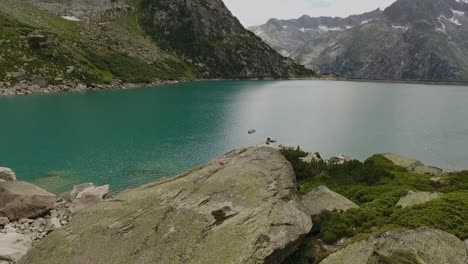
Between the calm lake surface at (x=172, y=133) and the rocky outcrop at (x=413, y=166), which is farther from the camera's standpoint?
the calm lake surface at (x=172, y=133)

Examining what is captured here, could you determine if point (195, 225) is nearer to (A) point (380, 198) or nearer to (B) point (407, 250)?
(B) point (407, 250)

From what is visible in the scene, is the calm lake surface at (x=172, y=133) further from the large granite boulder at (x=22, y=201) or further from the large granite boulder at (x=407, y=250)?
the large granite boulder at (x=407, y=250)

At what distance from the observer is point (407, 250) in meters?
16.6

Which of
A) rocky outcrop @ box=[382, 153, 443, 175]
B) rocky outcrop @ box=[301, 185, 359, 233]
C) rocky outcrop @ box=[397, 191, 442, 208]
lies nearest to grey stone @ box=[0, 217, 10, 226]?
rocky outcrop @ box=[301, 185, 359, 233]

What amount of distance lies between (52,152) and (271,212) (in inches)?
1888

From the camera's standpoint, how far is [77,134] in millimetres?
71375

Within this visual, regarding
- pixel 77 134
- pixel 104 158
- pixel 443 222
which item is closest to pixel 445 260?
pixel 443 222

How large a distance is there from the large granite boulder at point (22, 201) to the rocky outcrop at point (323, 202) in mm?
21424

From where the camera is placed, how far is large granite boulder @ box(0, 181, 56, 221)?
99.1ft

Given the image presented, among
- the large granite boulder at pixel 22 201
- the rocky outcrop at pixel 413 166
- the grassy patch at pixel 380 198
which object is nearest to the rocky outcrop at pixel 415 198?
the grassy patch at pixel 380 198

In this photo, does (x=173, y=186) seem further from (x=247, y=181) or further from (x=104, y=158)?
(x=104, y=158)

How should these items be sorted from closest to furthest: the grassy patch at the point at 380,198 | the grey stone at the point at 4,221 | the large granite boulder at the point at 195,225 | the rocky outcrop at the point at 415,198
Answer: the large granite boulder at the point at 195,225
the grassy patch at the point at 380,198
the rocky outcrop at the point at 415,198
the grey stone at the point at 4,221

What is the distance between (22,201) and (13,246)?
798 centimetres

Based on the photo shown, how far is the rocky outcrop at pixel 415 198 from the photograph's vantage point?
24234mm
